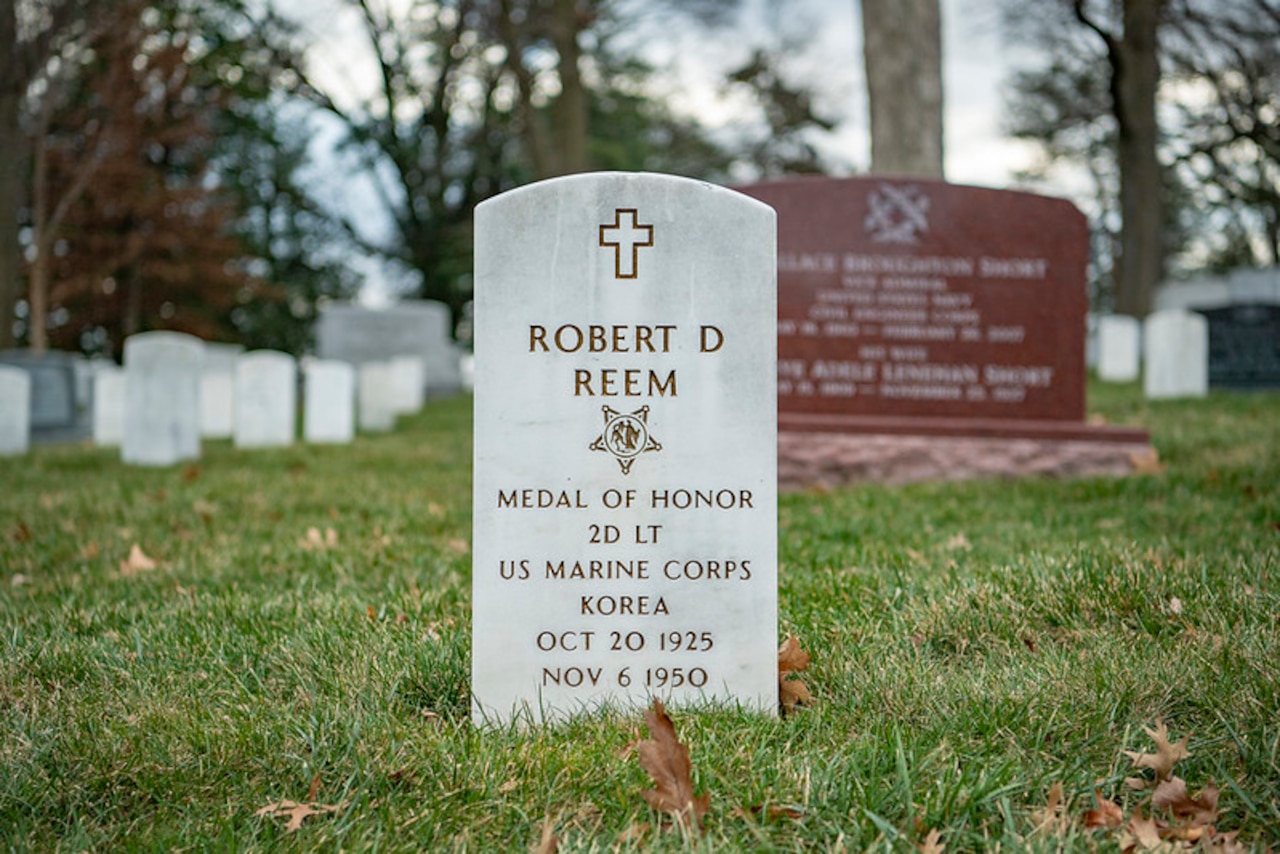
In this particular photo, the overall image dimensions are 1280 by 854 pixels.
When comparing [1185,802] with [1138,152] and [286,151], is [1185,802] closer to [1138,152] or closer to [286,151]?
[1138,152]

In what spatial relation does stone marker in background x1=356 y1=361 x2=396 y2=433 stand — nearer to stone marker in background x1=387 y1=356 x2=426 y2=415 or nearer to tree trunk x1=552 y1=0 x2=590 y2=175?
stone marker in background x1=387 y1=356 x2=426 y2=415

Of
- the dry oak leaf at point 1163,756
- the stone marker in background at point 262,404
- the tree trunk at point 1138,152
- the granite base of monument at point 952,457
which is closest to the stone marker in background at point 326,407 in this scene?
the stone marker in background at point 262,404

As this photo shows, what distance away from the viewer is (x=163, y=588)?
13.8 ft

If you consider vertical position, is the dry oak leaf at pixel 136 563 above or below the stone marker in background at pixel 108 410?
below

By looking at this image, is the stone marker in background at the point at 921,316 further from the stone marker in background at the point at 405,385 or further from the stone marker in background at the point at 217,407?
the stone marker in background at the point at 405,385

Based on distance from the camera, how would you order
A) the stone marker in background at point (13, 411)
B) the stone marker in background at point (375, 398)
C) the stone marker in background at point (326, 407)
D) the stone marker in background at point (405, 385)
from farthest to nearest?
the stone marker in background at point (405, 385) → the stone marker in background at point (375, 398) → the stone marker in background at point (326, 407) → the stone marker in background at point (13, 411)

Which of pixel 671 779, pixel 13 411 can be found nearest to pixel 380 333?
pixel 13 411

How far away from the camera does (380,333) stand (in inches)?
798

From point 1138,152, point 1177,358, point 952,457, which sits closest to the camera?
point 952,457

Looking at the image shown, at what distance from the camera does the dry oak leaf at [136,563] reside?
4555 mm

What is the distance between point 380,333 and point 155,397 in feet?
36.9

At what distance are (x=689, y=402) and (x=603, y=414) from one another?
0.22 m

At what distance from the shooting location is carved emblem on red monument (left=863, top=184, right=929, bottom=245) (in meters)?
7.06

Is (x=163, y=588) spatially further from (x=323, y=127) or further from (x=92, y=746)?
(x=323, y=127)
